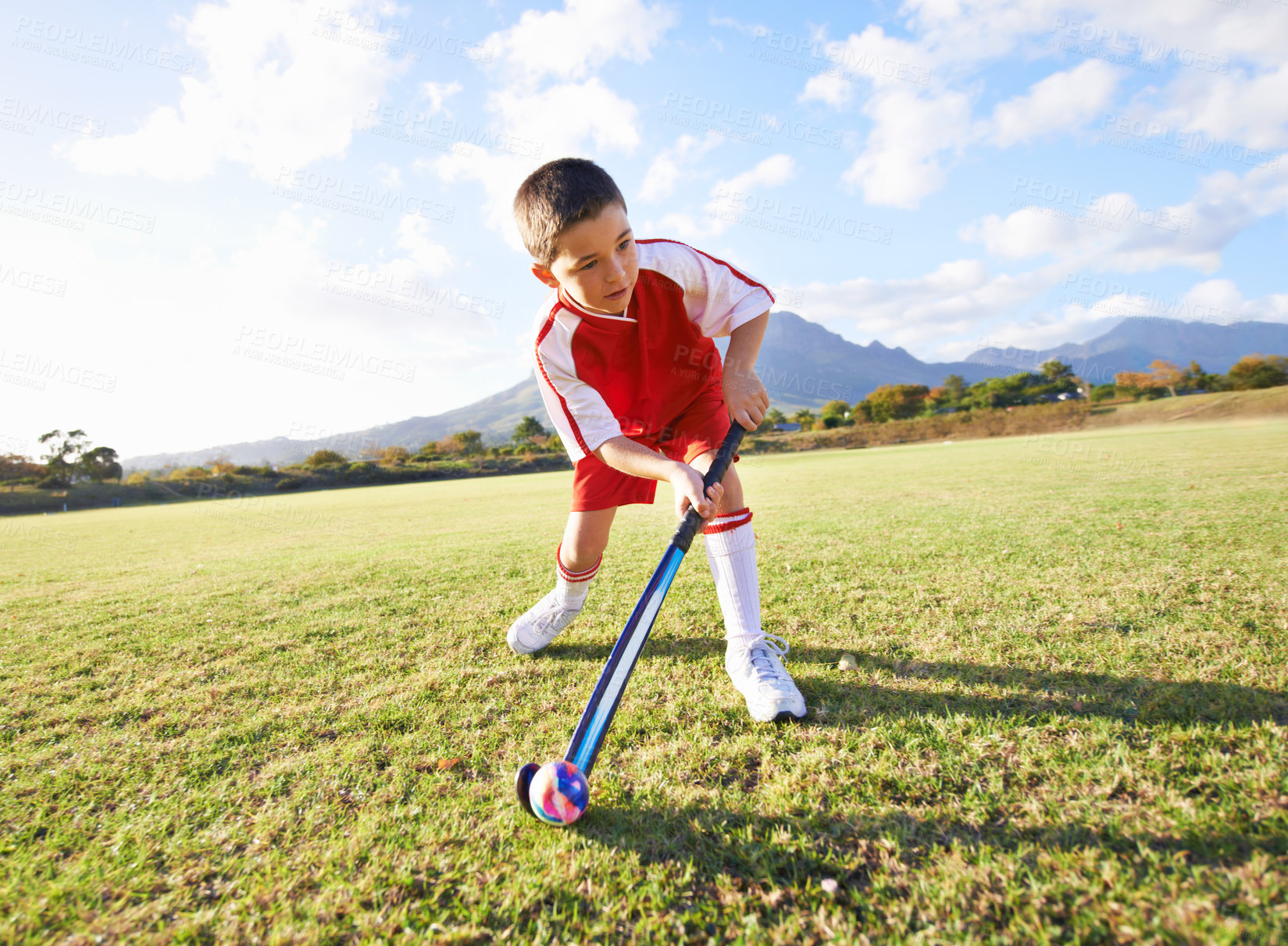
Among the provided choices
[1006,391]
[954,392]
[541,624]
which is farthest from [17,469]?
[954,392]

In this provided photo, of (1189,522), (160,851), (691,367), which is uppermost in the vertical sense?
(691,367)

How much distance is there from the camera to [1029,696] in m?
2.28

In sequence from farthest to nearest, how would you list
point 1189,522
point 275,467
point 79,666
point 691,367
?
point 275,467 < point 1189,522 < point 79,666 < point 691,367

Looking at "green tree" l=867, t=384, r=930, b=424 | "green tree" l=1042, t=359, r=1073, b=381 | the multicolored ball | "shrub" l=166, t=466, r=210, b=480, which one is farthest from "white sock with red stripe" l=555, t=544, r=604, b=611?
"green tree" l=1042, t=359, r=1073, b=381

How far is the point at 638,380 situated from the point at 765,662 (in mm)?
1490

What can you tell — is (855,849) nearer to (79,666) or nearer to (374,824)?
(374,824)

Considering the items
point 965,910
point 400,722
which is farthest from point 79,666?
point 965,910

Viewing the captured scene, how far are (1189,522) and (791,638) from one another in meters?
4.91

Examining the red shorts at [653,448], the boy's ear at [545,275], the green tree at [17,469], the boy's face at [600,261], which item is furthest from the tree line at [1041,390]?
the green tree at [17,469]

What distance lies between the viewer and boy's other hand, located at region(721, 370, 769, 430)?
8.87 ft

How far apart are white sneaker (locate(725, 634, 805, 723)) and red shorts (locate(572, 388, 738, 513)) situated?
3.20 ft

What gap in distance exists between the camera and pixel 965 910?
132 centimetres

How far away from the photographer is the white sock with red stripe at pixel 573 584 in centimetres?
330

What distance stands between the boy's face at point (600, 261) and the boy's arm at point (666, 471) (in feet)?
2.09
